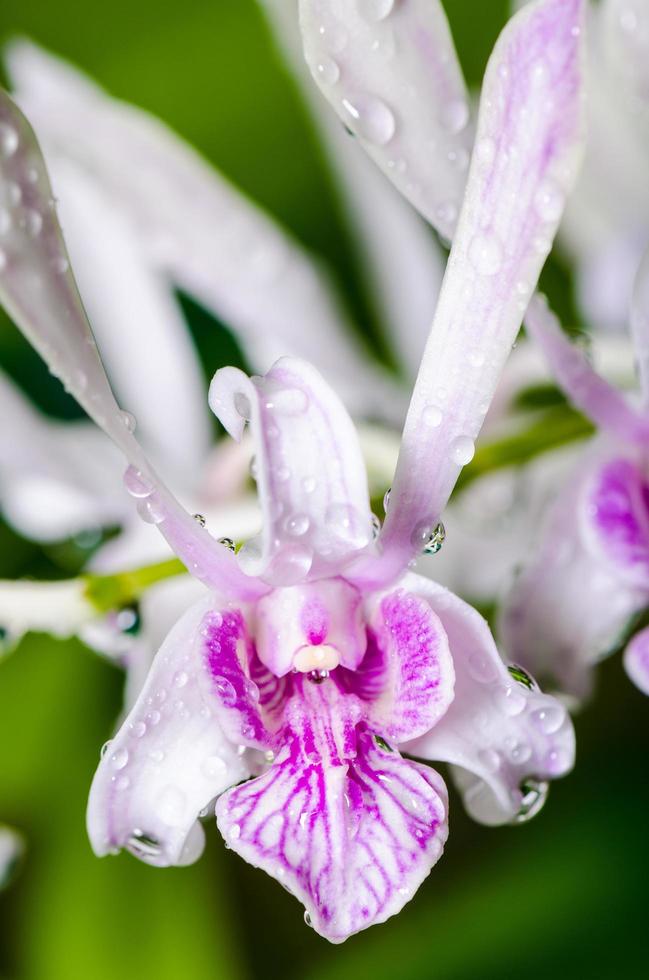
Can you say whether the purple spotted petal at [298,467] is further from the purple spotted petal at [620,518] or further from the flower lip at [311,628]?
the purple spotted petal at [620,518]

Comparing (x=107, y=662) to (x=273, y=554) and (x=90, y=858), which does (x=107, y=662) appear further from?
(x=273, y=554)

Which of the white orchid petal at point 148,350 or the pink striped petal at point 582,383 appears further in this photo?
the white orchid petal at point 148,350

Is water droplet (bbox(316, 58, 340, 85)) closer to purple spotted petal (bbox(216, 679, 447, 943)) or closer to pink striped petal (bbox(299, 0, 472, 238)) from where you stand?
pink striped petal (bbox(299, 0, 472, 238))

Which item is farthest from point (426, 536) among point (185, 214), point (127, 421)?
point (185, 214)

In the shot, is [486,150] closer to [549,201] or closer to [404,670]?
[549,201]

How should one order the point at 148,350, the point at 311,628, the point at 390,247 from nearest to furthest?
the point at 311,628
the point at 148,350
the point at 390,247

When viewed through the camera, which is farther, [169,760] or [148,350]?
[148,350]

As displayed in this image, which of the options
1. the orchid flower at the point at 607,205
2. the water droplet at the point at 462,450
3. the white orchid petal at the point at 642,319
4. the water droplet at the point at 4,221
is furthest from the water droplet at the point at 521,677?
the orchid flower at the point at 607,205

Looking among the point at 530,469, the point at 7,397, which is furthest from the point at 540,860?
the point at 7,397

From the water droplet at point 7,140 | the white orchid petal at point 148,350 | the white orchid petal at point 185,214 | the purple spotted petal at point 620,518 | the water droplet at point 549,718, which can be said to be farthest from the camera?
the white orchid petal at point 148,350
